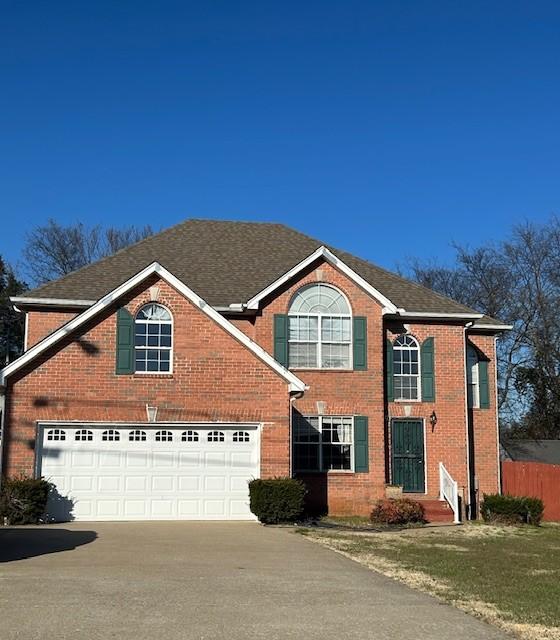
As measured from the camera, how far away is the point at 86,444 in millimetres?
18469

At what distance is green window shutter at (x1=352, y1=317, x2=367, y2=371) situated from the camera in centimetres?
2184

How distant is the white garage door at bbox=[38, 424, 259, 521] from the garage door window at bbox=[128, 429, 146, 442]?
23mm

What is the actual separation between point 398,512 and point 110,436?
7.37m

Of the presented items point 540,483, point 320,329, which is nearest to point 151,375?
point 320,329

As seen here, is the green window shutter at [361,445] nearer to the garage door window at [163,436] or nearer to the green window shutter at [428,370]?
→ the green window shutter at [428,370]

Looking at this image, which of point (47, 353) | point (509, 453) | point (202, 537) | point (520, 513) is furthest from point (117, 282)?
point (509, 453)

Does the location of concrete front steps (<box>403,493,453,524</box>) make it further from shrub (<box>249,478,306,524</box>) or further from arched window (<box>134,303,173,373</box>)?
arched window (<box>134,303,173,373</box>)

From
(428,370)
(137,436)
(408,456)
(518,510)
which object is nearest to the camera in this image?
(137,436)

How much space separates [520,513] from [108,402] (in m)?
11.3

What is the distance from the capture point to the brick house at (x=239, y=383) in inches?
725

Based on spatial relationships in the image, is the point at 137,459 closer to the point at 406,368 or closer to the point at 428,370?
the point at 406,368

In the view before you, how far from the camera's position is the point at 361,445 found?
70.7ft

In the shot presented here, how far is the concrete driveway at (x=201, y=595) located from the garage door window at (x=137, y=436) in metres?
4.02

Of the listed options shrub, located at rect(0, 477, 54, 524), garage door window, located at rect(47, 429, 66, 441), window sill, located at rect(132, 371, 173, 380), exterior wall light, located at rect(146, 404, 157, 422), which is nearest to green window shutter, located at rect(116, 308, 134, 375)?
window sill, located at rect(132, 371, 173, 380)
